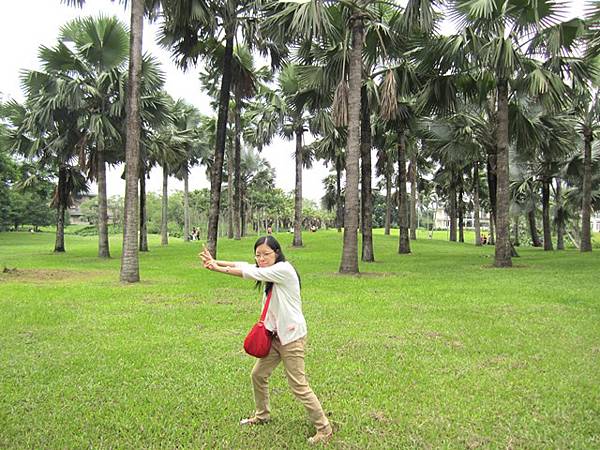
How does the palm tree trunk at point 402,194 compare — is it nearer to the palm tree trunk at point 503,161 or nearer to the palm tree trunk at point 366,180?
the palm tree trunk at point 366,180

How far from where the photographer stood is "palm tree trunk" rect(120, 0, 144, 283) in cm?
1236

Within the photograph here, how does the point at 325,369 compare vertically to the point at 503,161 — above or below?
below

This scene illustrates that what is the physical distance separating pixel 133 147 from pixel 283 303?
32.8 feet

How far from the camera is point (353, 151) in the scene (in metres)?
13.3

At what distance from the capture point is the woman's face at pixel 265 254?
3617 millimetres

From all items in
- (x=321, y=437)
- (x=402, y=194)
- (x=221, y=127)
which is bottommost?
(x=321, y=437)

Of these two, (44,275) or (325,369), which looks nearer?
(325,369)

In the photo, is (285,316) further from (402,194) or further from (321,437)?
(402,194)

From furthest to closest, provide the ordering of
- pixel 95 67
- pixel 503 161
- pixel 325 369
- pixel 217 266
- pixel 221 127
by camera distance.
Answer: pixel 95 67 → pixel 221 127 → pixel 503 161 → pixel 325 369 → pixel 217 266

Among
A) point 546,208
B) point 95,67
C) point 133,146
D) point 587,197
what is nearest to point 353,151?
point 133,146

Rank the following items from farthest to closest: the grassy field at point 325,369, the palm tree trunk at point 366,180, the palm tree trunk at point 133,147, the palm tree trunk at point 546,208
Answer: the palm tree trunk at point 546,208
the palm tree trunk at point 366,180
the palm tree trunk at point 133,147
the grassy field at point 325,369

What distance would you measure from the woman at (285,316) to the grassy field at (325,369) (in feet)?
1.04

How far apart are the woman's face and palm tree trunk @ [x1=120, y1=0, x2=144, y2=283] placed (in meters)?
9.52

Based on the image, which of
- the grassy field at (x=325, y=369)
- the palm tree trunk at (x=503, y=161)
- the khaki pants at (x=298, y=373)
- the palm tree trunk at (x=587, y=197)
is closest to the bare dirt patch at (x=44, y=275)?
the grassy field at (x=325, y=369)
